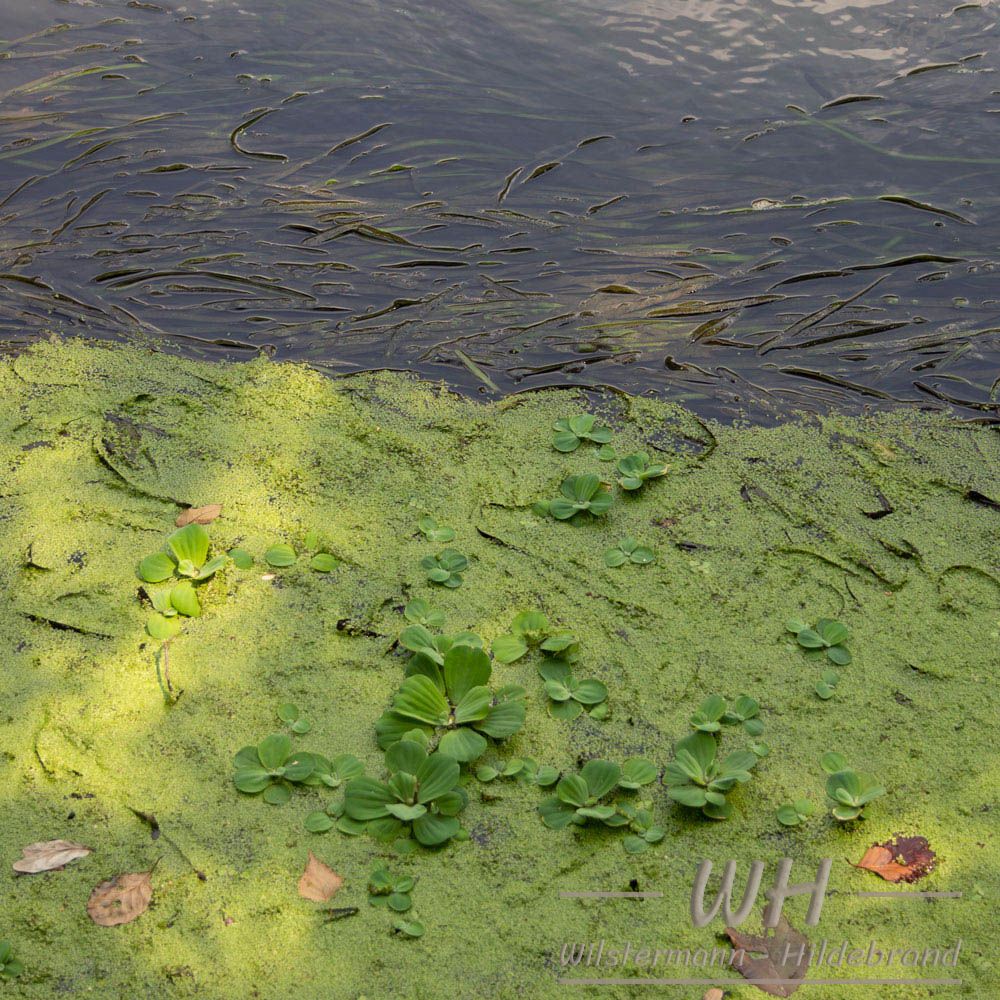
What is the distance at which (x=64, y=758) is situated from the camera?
158 cm

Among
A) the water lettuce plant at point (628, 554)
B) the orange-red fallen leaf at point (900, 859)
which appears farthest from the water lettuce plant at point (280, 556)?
the orange-red fallen leaf at point (900, 859)

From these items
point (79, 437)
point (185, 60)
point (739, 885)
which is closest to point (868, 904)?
point (739, 885)

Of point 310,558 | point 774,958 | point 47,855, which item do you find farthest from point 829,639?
point 47,855

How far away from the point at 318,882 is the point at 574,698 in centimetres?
52

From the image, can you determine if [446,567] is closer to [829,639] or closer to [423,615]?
[423,615]

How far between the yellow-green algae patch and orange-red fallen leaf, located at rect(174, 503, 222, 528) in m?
0.03

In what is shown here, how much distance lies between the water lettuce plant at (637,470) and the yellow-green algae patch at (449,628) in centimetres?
3

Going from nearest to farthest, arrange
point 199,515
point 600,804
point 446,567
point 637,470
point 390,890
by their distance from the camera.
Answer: point 390,890 → point 600,804 → point 446,567 → point 199,515 → point 637,470

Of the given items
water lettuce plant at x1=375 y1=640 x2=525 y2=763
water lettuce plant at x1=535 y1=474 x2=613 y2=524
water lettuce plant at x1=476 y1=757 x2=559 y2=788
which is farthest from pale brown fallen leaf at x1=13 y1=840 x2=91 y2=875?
water lettuce plant at x1=535 y1=474 x2=613 y2=524

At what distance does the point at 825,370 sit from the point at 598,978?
1726 mm

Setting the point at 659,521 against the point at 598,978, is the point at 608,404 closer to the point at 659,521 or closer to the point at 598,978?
the point at 659,521

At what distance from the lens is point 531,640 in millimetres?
1815

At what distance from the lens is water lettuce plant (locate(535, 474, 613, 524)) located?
2.09 m

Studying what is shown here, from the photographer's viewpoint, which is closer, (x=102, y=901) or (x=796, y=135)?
(x=102, y=901)
